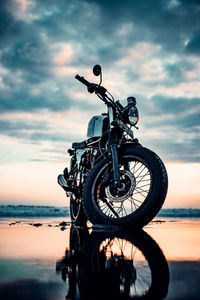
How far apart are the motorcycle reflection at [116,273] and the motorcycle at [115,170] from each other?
0.92 metres

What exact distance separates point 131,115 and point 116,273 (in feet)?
9.44

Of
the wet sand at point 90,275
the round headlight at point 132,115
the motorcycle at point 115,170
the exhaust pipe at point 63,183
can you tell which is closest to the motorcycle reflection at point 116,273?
the wet sand at point 90,275

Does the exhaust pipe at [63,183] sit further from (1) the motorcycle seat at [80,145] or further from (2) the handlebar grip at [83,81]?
(2) the handlebar grip at [83,81]

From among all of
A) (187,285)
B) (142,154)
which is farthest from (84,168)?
(187,285)

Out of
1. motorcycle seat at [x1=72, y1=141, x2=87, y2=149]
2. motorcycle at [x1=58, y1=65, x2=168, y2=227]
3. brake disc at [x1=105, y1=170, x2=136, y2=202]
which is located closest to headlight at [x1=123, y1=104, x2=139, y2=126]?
motorcycle at [x1=58, y1=65, x2=168, y2=227]

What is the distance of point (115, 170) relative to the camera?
319 centimetres

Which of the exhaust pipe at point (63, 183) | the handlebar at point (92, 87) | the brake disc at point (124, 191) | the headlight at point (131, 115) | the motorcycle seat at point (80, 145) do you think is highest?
the handlebar at point (92, 87)

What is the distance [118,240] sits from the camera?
7.23ft

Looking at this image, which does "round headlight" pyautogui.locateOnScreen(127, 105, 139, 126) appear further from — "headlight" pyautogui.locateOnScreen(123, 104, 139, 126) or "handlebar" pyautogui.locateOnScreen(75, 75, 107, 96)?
"handlebar" pyautogui.locateOnScreen(75, 75, 107, 96)

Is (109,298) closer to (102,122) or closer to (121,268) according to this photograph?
(121,268)

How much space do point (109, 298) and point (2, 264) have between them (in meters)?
0.79

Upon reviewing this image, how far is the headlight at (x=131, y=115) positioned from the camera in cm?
377

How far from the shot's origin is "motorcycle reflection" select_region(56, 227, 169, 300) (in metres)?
0.87

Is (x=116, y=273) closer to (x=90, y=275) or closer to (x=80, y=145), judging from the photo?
(x=90, y=275)
